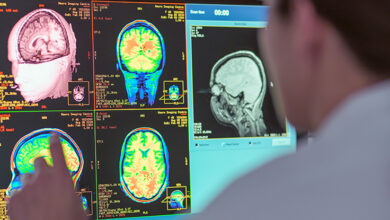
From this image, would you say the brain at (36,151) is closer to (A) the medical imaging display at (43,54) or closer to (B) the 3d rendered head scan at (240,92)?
(A) the medical imaging display at (43,54)

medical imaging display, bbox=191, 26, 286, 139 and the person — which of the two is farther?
medical imaging display, bbox=191, 26, 286, 139

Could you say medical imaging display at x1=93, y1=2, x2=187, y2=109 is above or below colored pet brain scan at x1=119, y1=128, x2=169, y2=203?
above

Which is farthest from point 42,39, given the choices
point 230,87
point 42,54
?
point 230,87

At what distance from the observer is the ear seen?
1.17ft

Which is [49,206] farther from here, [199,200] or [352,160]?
[199,200]

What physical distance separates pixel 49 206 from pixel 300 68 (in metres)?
0.31

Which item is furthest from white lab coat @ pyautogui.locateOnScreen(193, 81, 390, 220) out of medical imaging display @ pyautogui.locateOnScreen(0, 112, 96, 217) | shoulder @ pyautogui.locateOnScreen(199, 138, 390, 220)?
medical imaging display @ pyautogui.locateOnScreen(0, 112, 96, 217)

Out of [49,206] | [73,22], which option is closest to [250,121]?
[73,22]

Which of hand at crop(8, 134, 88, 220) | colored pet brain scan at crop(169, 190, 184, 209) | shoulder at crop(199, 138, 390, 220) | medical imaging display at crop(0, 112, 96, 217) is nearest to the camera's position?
shoulder at crop(199, 138, 390, 220)

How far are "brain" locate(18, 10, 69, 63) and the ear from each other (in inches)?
30.9

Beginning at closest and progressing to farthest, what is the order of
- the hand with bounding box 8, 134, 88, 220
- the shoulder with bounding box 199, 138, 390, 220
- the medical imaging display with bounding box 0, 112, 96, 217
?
the shoulder with bounding box 199, 138, 390, 220, the hand with bounding box 8, 134, 88, 220, the medical imaging display with bounding box 0, 112, 96, 217

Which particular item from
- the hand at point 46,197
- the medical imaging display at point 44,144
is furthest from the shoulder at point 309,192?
the medical imaging display at point 44,144

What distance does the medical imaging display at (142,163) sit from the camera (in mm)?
1051

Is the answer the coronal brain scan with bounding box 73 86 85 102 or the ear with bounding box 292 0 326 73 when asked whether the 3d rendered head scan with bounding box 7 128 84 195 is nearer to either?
the coronal brain scan with bounding box 73 86 85 102
